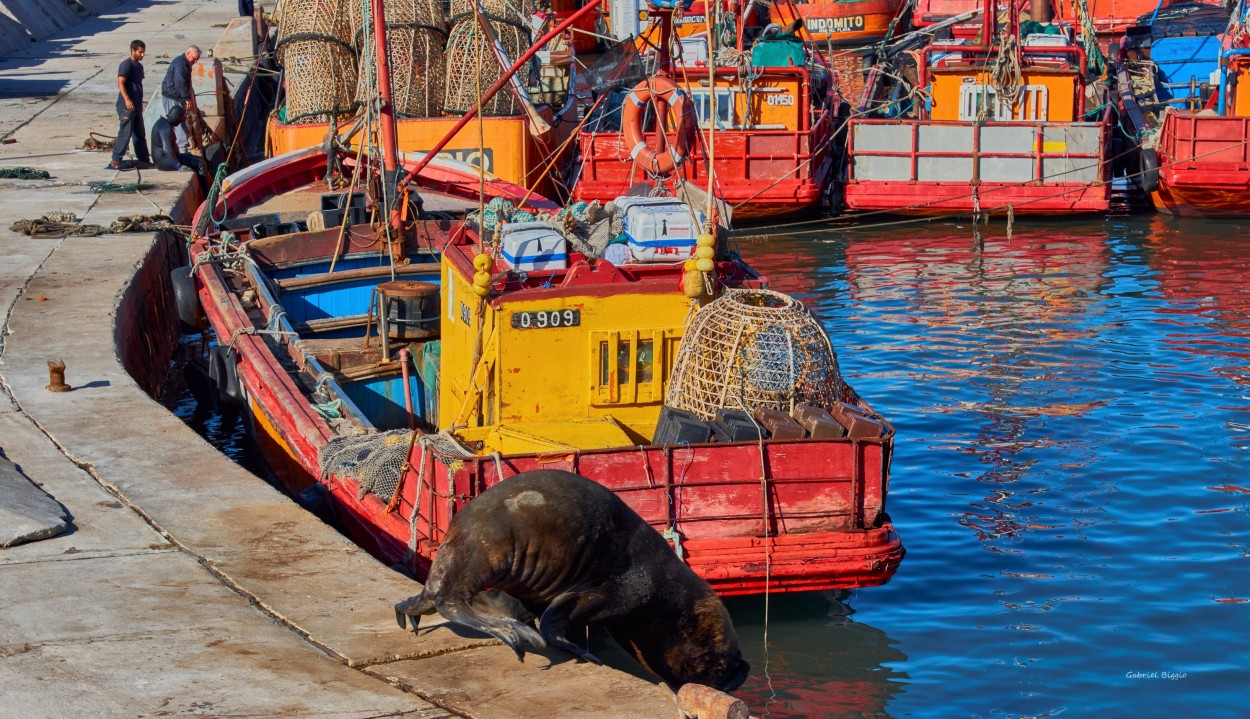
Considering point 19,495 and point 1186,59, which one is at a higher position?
point 1186,59

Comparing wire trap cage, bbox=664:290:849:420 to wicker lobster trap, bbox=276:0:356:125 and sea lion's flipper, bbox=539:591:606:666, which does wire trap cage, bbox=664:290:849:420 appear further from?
wicker lobster trap, bbox=276:0:356:125

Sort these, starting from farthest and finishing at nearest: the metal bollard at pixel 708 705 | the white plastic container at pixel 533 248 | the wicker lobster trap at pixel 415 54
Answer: the wicker lobster trap at pixel 415 54
the white plastic container at pixel 533 248
the metal bollard at pixel 708 705

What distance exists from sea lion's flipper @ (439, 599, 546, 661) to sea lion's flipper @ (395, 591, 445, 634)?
108mm

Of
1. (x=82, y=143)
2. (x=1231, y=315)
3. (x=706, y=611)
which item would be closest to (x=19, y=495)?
(x=706, y=611)

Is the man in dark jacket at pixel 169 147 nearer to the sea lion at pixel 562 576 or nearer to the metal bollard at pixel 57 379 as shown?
the metal bollard at pixel 57 379

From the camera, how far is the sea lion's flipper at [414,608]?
649 centimetres

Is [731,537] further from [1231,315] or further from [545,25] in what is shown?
[545,25]

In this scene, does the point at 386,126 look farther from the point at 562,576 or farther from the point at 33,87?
the point at 33,87

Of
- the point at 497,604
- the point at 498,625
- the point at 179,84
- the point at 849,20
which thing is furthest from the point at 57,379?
the point at 849,20

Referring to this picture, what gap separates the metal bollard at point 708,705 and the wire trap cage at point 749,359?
3.05 meters

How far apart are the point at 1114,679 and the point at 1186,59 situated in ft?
78.6

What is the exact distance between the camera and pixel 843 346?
15.8 metres

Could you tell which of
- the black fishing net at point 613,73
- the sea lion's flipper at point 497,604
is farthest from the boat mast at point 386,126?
the black fishing net at point 613,73

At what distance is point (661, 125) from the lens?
458 inches
